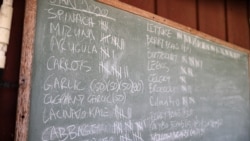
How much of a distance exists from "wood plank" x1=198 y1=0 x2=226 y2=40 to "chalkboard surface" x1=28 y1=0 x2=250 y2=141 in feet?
0.74

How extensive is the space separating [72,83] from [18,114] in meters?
0.32

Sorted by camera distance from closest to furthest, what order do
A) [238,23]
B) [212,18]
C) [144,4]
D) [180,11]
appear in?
1. [144,4]
2. [180,11]
3. [212,18]
4. [238,23]

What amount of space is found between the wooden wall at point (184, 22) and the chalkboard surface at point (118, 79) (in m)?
0.09

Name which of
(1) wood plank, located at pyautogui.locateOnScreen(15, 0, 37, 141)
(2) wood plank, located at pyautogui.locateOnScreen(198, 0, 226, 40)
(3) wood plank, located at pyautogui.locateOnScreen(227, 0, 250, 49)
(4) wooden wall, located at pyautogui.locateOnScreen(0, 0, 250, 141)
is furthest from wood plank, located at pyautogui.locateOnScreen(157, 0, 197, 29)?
(1) wood plank, located at pyautogui.locateOnScreen(15, 0, 37, 141)

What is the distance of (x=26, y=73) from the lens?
1.14 meters

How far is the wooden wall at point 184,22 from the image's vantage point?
3.73ft

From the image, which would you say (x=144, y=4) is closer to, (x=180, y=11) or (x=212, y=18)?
(x=180, y=11)

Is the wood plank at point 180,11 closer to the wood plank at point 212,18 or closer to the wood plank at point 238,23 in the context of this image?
the wood plank at point 212,18

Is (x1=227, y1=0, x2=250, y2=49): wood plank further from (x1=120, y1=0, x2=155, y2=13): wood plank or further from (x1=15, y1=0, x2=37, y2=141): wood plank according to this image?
(x1=15, y1=0, x2=37, y2=141): wood plank

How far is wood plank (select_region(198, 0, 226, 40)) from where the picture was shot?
2459mm

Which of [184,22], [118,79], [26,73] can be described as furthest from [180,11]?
[26,73]

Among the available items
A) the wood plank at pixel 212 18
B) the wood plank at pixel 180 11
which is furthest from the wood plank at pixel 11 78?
the wood plank at pixel 212 18

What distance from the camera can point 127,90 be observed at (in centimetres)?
158

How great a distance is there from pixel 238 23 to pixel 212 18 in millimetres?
622
